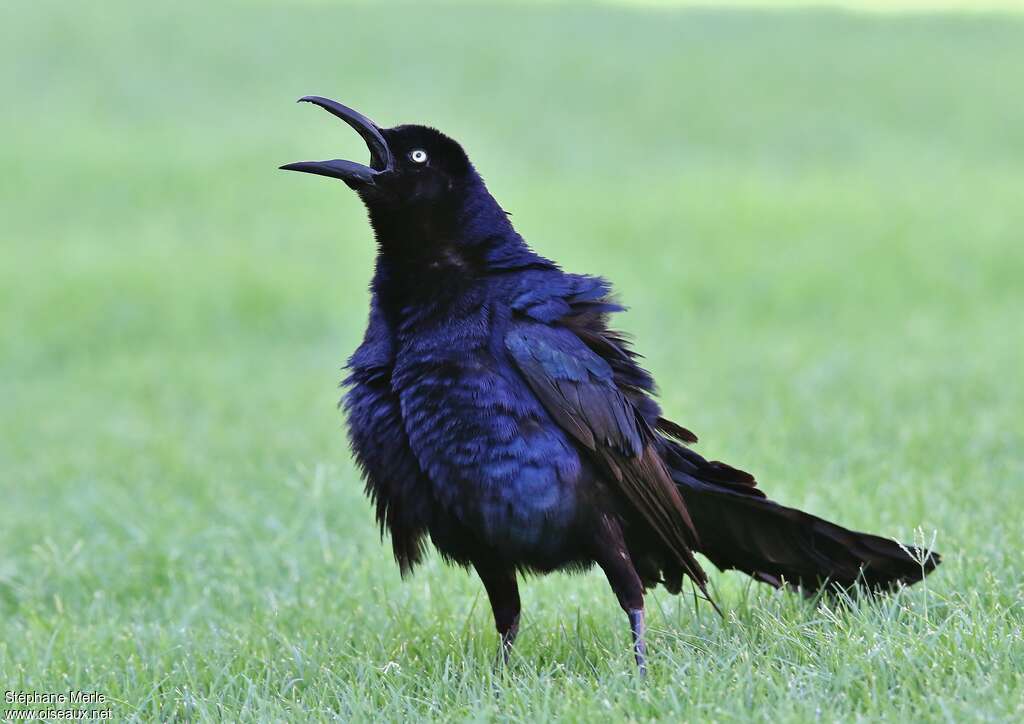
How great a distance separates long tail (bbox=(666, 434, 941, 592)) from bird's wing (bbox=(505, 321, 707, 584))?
0.62ft

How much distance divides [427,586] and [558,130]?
49.6 feet

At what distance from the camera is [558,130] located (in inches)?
773

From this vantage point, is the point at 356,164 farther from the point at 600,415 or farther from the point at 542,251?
the point at 542,251

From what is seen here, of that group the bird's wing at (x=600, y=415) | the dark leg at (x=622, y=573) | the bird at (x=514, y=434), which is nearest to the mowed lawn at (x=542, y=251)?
the dark leg at (x=622, y=573)

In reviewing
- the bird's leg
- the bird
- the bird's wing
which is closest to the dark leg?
the bird

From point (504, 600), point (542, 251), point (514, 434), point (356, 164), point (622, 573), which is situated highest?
point (542, 251)

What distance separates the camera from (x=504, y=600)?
14.0ft

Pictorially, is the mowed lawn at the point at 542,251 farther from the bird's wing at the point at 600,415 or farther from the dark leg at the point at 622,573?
the bird's wing at the point at 600,415

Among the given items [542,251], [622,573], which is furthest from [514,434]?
[542,251]

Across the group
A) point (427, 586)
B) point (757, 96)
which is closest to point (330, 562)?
point (427, 586)

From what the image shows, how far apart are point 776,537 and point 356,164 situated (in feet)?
5.86

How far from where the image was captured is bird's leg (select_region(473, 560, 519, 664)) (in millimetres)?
4203

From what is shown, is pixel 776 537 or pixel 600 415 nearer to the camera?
pixel 600 415

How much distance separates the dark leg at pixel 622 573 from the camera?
13.1 ft
